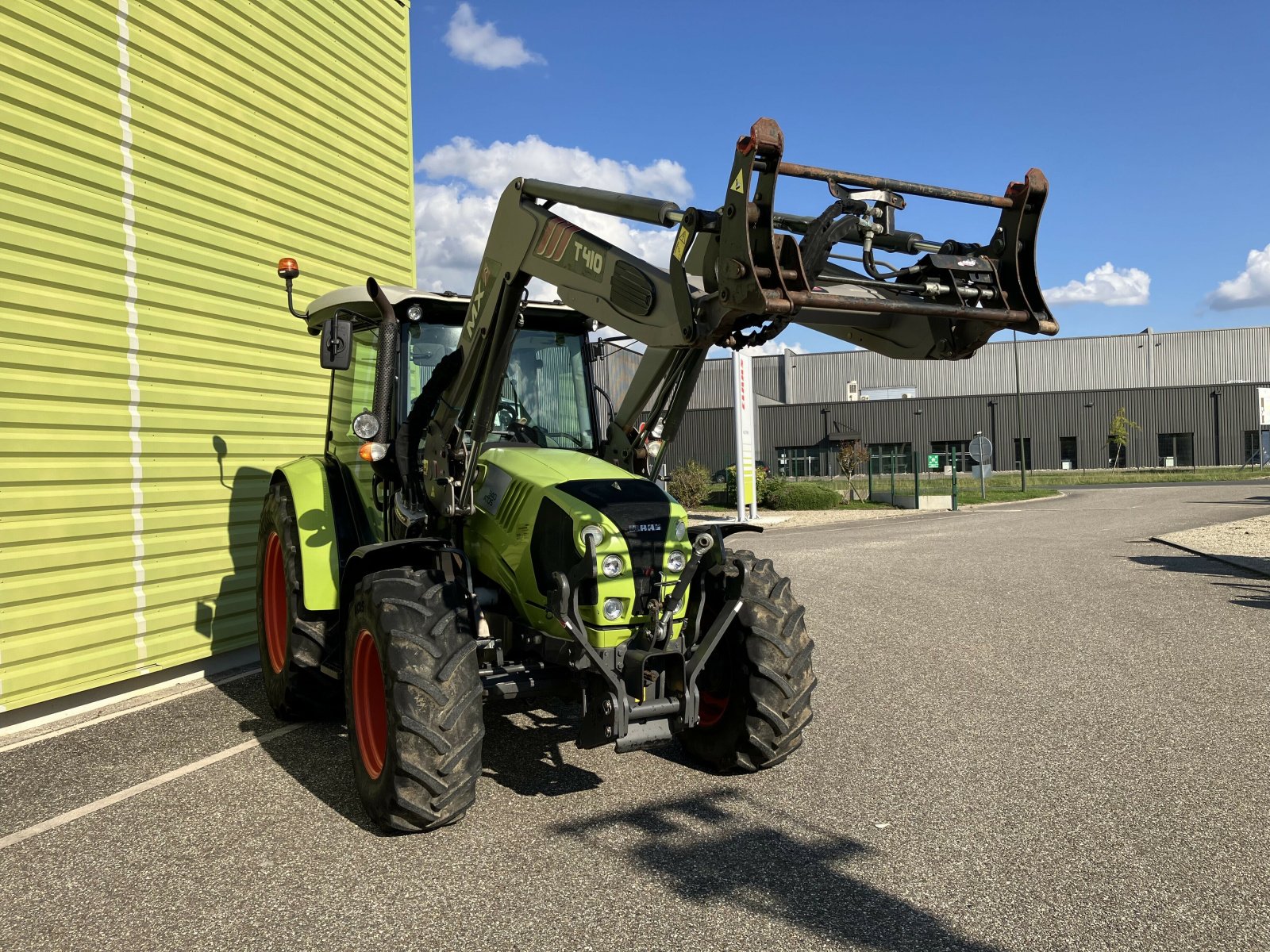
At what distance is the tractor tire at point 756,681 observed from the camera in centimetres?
455

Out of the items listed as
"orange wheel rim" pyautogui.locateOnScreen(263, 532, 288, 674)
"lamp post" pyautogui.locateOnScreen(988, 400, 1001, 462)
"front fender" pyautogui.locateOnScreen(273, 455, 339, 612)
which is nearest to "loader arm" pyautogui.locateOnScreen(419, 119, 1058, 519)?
"front fender" pyautogui.locateOnScreen(273, 455, 339, 612)

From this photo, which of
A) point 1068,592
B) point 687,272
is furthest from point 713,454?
point 687,272

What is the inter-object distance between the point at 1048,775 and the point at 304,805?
3559 mm

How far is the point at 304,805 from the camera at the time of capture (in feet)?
14.5

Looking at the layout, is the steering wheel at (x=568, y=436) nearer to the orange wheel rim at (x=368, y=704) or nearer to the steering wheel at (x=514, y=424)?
the steering wheel at (x=514, y=424)

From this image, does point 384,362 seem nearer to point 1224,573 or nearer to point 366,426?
Result: point 366,426

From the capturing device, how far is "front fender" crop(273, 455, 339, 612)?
5.35m

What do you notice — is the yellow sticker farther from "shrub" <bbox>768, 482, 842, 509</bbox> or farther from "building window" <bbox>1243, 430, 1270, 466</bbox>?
"building window" <bbox>1243, 430, 1270, 466</bbox>

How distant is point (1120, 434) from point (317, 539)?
53.9 m

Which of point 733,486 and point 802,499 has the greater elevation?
point 733,486

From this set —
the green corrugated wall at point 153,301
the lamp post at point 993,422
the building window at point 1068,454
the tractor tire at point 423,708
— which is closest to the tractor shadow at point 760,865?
the tractor tire at point 423,708

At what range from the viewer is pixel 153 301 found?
706 cm

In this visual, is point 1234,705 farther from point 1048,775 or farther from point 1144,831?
point 1144,831

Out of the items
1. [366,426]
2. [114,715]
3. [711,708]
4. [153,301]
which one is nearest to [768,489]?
[153,301]
